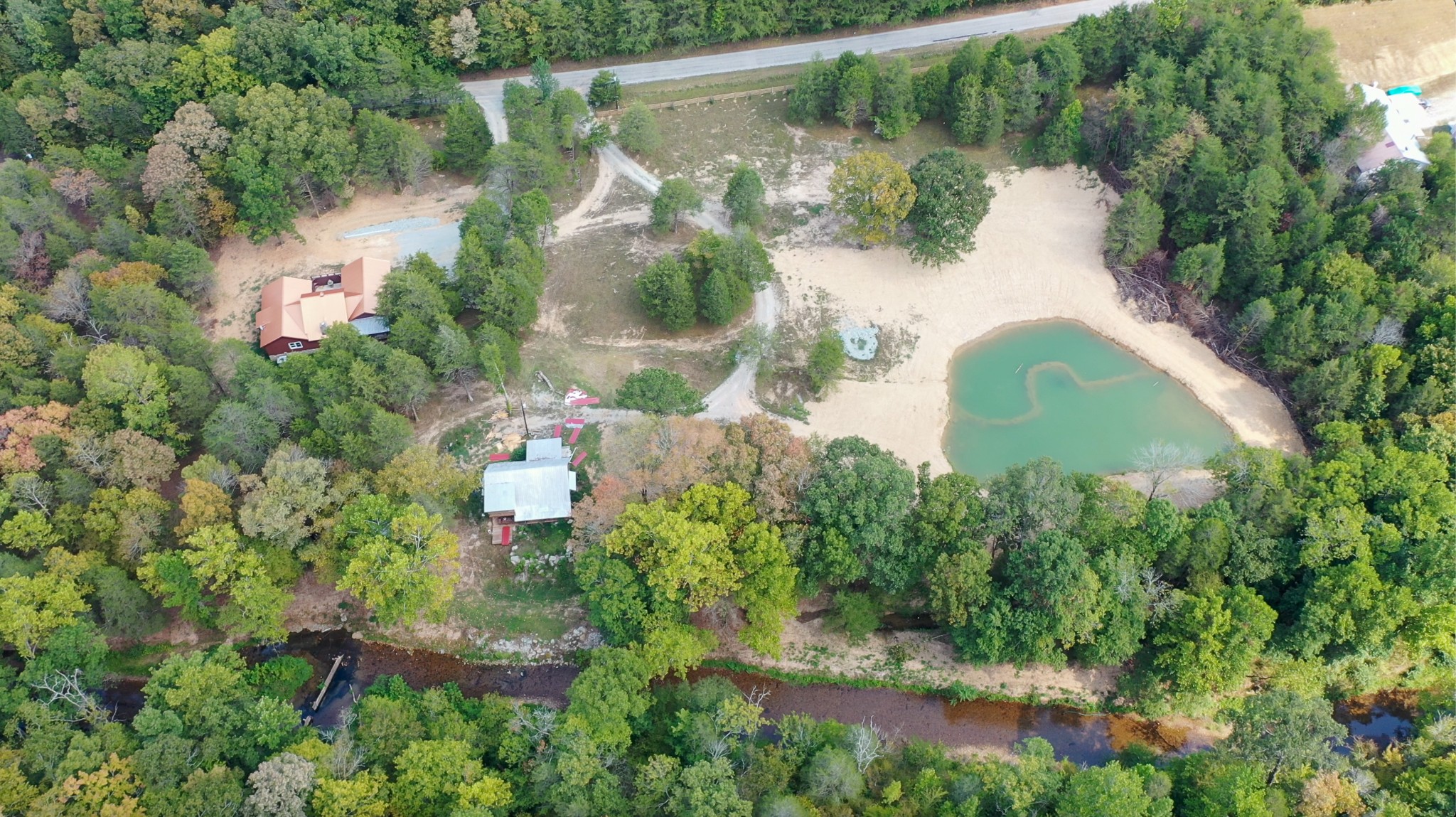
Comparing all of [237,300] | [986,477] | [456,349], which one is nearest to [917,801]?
[986,477]

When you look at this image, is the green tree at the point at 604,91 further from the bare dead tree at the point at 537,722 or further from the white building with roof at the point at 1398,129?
the white building with roof at the point at 1398,129

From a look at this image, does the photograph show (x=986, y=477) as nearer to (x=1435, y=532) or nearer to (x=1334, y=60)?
(x=1435, y=532)

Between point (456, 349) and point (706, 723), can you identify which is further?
point (456, 349)

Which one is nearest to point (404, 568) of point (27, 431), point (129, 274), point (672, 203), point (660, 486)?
point (660, 486)

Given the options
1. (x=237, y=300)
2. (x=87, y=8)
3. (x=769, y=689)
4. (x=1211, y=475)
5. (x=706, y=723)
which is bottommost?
(x=769, y=689)

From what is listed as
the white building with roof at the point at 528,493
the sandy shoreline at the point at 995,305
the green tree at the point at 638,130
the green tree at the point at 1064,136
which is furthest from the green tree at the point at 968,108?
the white building with roof at the point at 528,493

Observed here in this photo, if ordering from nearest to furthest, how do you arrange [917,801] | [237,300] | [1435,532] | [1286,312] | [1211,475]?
[917,801], [1435,532], [1211,475], [1286,312], [237,300]

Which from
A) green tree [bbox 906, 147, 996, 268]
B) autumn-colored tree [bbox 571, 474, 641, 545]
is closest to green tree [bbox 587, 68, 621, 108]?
green tree [bbox 906, 147, 996, 268]
